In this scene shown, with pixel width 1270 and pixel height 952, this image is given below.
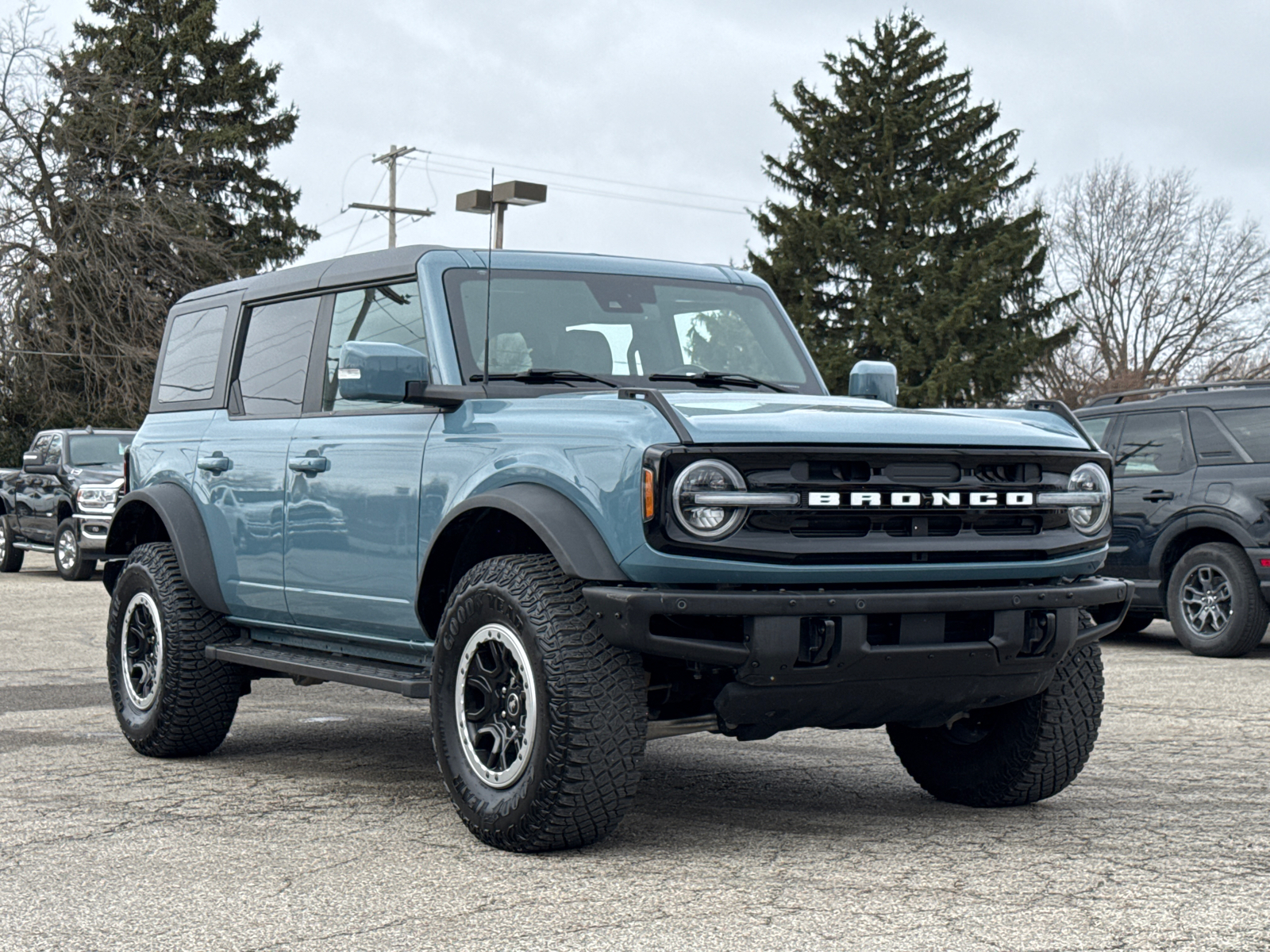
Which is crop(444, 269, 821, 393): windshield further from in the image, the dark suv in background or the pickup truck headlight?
the pickup truck headlight

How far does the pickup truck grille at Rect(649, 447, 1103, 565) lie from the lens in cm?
466

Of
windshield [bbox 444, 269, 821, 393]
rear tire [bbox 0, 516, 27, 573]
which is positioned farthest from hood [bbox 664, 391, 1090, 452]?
rear tire [bbox 0, 516, 27, 573]

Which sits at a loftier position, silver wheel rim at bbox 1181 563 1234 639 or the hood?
the hood

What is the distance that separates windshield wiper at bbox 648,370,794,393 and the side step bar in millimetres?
1404

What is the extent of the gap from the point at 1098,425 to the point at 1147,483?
2.72 feet

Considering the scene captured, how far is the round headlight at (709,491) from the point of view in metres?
4.62

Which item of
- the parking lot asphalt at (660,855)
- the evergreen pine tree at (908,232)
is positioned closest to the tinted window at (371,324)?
the parking lot asphalt at (660,855)

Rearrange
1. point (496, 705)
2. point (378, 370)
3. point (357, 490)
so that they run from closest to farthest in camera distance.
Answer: point (496, 705) < point (378, 370) < point (357, 490)

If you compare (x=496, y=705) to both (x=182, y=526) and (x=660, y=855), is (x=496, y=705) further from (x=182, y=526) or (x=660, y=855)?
(x=182, y=526)

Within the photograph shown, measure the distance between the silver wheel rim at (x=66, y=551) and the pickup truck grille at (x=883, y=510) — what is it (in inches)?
656

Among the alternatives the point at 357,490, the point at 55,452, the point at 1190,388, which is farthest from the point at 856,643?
the point at 55,452

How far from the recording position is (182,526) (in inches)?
275

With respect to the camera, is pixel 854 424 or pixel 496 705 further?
pixel 496 705

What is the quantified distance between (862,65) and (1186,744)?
36555 millimetres
